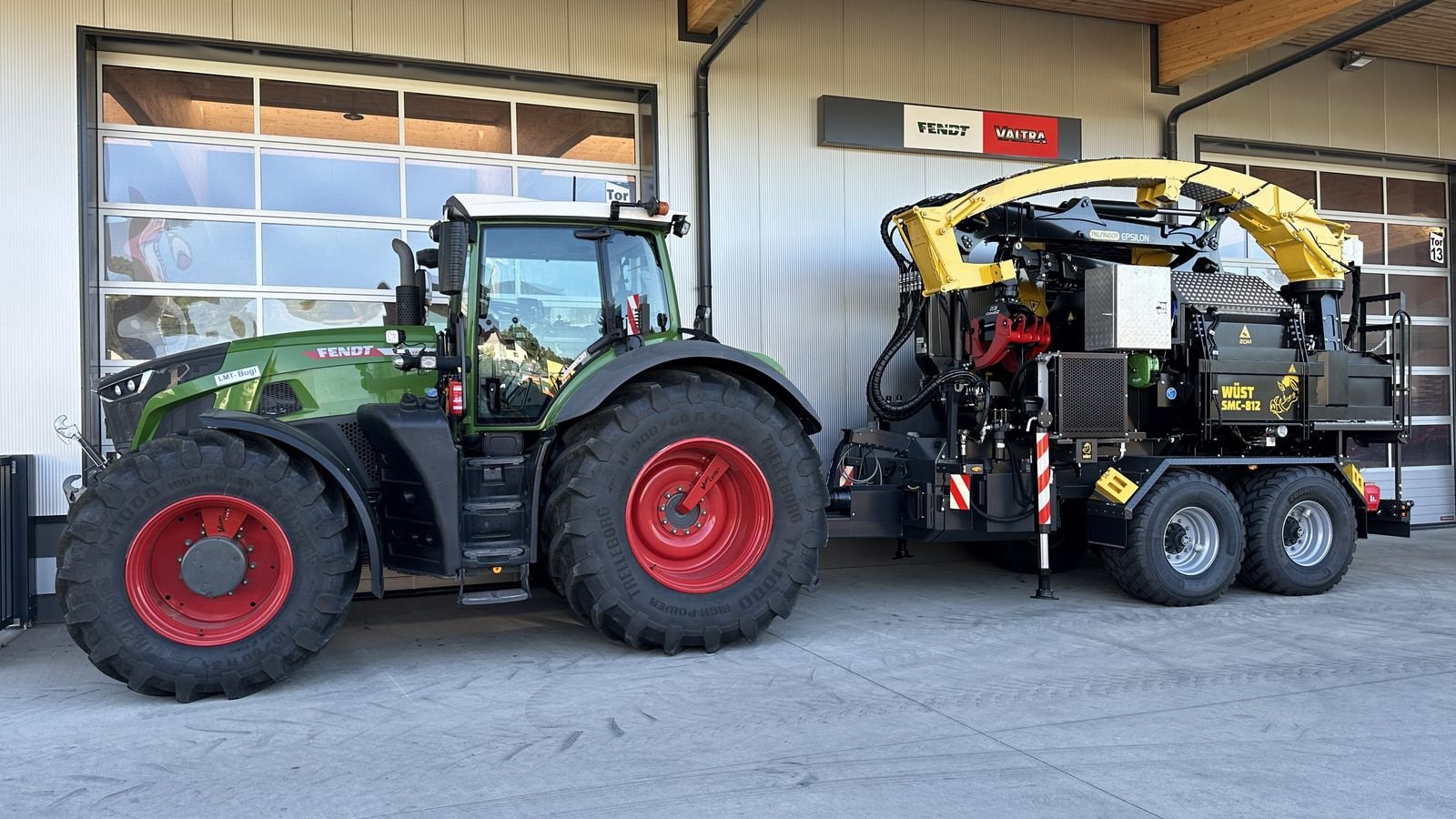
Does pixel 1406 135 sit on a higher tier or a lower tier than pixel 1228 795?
higher

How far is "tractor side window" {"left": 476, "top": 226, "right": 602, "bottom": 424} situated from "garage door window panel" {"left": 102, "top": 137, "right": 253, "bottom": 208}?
10.3 feet

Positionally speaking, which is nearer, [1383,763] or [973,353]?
[1383,763]

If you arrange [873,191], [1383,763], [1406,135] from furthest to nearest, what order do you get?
[1406,135] < [873,191] < [1383,763]

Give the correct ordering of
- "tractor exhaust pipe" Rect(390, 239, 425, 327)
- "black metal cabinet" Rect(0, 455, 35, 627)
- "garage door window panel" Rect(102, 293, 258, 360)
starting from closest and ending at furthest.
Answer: "tractor exhaust pipe" Rect(390, 239, 425, 327), "black metal cabinet" Rect(0, 455, 35, 627), "garage door window panel" Rect(102, 293, 258, 360)

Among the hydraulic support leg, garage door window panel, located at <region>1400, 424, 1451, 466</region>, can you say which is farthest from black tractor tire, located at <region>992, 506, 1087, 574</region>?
garage door window panel, located at <region>1400, 424, 1451, 466</region>

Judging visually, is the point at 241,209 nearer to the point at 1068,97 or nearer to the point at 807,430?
the point at 807,430

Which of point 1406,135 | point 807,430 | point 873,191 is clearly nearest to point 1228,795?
point 807,430

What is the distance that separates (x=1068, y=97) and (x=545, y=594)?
22.0 ft

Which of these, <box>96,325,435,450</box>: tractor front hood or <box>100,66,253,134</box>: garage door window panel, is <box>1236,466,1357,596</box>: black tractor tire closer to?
<box>96,325,435,450</box>: tractor front hood

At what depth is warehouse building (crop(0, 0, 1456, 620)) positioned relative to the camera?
7.24 meters

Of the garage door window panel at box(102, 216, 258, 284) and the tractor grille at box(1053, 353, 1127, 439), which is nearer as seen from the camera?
the tractor grille at box(1053, 353, 1127, 439)

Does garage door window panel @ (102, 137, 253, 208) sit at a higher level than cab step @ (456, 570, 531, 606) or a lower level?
higher

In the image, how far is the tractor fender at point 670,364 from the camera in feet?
18.4

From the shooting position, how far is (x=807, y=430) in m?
6.60
